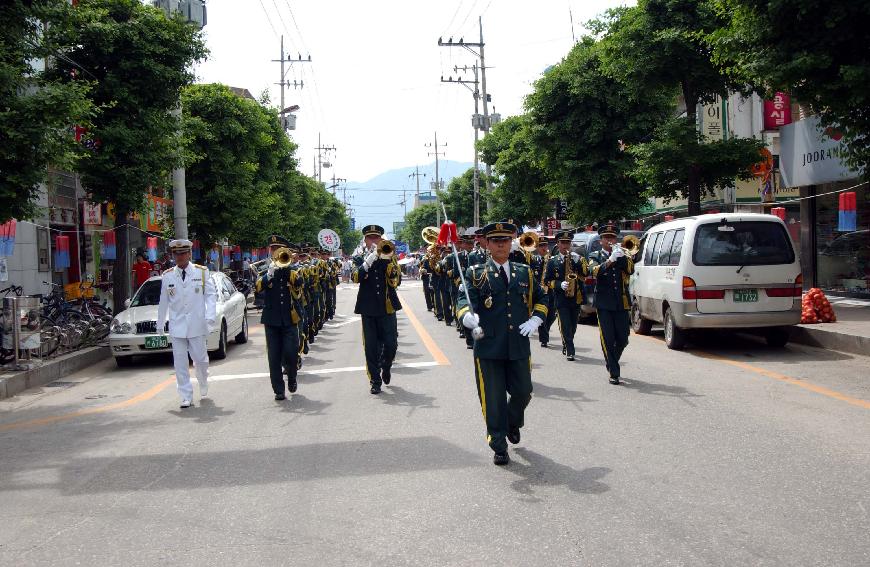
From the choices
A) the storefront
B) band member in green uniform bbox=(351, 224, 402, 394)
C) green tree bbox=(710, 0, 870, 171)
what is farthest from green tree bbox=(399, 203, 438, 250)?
band member in green uniform bbox=(351, 224, 402, 394)

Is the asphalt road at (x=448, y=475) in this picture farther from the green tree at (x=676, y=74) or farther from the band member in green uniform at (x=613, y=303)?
the green tree at (x=676, y=74)

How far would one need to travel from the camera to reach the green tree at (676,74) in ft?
55.8

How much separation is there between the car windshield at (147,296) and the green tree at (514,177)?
21.0 meters

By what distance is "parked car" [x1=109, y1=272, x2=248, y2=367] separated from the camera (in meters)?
13.4

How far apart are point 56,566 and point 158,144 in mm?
13459

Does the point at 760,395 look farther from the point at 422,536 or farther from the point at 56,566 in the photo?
the point at 56,566

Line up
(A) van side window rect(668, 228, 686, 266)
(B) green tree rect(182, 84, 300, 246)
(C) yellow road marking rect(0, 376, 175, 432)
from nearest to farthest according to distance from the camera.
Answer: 1. (C) yellow road marking rect(0, 376, 175, 432)
2. (A) van side window rect(668, 228, 686, 266)
3. (B) green tree rect(182, 84, 300, 246)

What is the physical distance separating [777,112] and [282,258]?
57.8 ft

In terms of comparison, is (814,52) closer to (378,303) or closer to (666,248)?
(666,248)

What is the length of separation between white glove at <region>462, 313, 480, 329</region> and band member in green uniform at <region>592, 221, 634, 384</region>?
12.7ft

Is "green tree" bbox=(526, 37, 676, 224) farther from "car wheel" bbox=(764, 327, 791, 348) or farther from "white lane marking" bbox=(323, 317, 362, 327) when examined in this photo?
"car wheel" bbox=(764, 327, 791, 348)

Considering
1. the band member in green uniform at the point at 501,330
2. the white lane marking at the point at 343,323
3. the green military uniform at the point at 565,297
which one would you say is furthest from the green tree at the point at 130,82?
the band member in green uniform at the point at 501,330

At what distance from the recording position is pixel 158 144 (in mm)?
16625

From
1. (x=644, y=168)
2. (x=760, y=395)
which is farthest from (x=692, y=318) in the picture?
(x=644, y=168)
